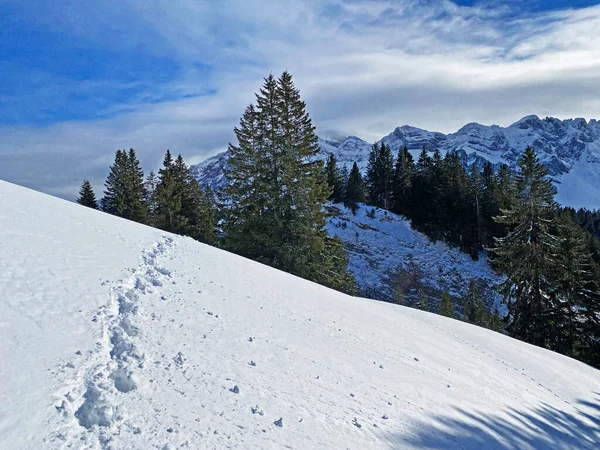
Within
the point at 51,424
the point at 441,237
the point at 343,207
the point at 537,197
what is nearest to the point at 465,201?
the point at 441,237

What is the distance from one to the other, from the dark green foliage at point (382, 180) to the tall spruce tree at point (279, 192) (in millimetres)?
47688

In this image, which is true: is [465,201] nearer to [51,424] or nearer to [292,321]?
[292,321]

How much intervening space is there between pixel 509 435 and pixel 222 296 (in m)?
5.97

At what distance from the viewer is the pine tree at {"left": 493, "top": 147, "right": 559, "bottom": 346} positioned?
71.0ft

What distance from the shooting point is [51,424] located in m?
3.87

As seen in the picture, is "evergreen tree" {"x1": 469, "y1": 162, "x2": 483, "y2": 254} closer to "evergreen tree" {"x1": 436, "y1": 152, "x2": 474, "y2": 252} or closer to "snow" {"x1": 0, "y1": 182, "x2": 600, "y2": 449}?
"evergreen tree" {"x1": 436, "y1": 152, "x2": 474, "y2": 252}

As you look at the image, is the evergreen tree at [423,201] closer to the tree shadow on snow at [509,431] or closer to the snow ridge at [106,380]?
the tree shadow on snow at [509,431]

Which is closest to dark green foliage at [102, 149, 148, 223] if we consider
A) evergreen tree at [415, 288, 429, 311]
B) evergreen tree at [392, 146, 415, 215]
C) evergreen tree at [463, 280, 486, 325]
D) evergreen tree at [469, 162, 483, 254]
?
evergreen tree at [415, 288, 429, 311]

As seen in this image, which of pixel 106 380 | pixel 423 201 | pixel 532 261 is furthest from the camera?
pixel 423 201

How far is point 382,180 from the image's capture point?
6888 cm

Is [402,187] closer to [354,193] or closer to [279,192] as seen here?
[354,193]

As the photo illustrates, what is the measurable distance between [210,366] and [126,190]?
134ft

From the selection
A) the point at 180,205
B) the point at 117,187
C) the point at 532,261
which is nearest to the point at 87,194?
the point at 117,187

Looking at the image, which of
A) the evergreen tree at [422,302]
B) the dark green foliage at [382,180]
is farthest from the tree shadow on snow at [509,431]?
the dark green foliage at [382,180]
